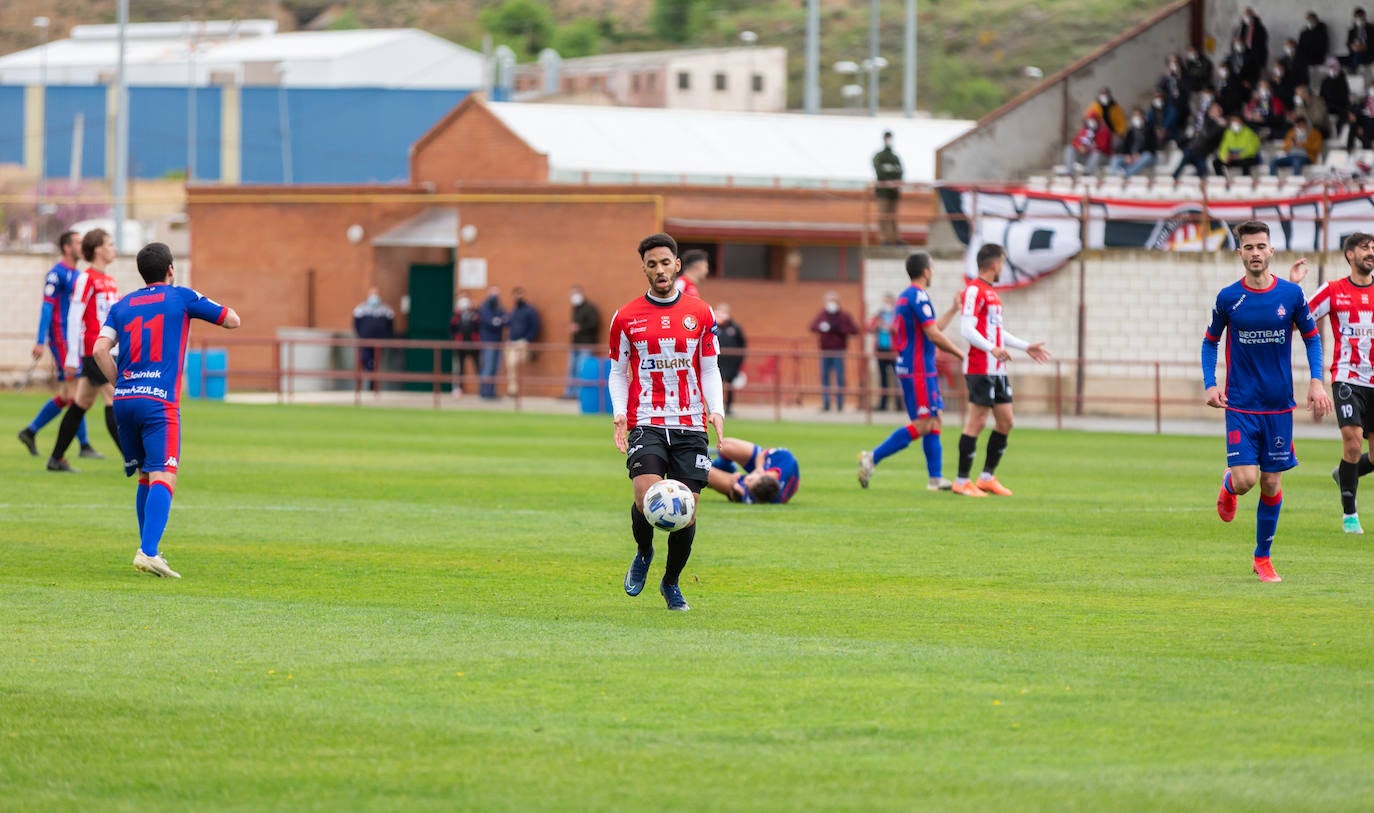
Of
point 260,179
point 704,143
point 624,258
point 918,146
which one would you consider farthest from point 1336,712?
point 260,179

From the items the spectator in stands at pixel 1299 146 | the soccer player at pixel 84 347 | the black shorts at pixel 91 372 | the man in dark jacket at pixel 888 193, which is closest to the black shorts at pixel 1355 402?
the soccer player at pixel 84 347

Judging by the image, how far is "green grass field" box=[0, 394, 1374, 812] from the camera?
625 cm

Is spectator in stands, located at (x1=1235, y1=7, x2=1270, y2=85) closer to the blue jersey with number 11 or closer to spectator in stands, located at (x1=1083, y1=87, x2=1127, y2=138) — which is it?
spectator in stands, located at (x1=1083, y1=87, x2=1127, y2=138)

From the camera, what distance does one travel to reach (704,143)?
147 feet

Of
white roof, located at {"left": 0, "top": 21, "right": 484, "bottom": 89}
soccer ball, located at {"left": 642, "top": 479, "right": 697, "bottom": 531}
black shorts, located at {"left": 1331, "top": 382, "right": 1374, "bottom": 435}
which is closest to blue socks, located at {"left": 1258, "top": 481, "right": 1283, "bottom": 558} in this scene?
black shorts, located at {"left": 1331, "top": 382, "right": 1374, "bottom": 435}

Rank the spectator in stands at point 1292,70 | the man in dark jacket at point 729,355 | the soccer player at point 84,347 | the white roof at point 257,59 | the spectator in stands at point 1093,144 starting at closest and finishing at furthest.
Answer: the soccer player at point 84,347 < the man in dark jacket at point 729,355 < the spectator in stands at point 1292,70 < the spectator in stands at point 1093,144 < the white roof at point 257,59

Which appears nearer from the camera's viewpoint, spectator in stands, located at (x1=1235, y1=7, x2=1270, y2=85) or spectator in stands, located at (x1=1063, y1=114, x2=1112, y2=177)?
spectator in stands, located at (x1=1235, y1=7, x2=1270, y2=85)

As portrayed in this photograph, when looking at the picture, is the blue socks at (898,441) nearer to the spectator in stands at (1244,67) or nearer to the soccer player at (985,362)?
the soccer player at (985,362)

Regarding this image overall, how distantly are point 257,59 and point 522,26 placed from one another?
35209 mm

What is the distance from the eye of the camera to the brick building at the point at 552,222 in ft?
128

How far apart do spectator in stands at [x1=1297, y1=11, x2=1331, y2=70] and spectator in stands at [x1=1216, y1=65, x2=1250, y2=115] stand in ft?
3.75

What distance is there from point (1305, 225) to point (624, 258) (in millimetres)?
13193

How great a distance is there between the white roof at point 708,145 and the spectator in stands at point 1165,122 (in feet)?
16.5

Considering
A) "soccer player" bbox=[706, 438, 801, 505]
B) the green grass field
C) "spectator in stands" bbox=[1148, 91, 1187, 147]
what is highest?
"spectator in stands" bbox=[1148, 91, 1187, 147]
